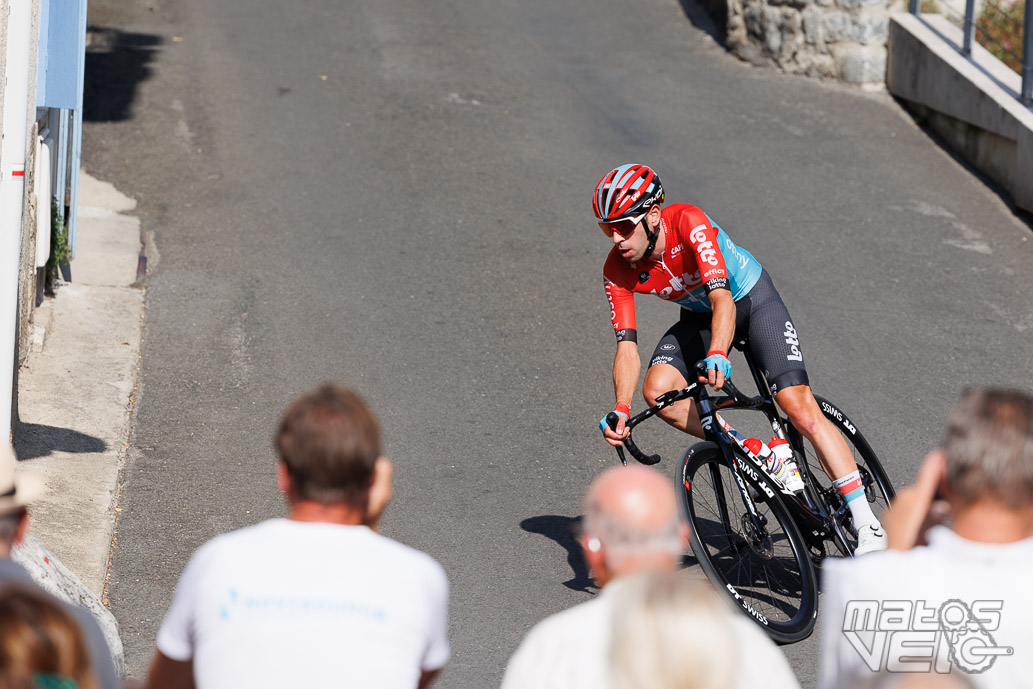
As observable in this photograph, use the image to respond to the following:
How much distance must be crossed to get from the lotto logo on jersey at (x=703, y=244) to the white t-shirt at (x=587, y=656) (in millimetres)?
3218

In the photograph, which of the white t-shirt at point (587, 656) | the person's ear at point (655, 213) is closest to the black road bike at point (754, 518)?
A: the person's ear at point (655, 213)

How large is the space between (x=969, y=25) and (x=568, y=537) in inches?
387

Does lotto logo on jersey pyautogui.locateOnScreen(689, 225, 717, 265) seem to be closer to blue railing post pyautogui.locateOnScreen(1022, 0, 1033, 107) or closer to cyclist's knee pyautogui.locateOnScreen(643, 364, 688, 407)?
cyclist's knee pyautogui.locateOnScreen(643, 364, 688, 407)

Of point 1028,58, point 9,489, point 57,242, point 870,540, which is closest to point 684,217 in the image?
point 870,540

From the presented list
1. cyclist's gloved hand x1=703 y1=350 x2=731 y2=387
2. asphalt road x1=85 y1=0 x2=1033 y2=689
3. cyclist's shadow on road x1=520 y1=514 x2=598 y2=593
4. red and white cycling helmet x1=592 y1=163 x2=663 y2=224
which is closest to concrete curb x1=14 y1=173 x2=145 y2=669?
asphalt road x1=85 y1=0 x2=1033 y2=689

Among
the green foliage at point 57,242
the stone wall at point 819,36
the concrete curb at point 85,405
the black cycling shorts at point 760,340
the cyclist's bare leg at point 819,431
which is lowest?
the concrete curb at point 85,405

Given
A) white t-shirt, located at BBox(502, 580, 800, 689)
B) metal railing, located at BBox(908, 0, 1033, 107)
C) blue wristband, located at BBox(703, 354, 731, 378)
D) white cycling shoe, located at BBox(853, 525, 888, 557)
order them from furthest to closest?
metal railing, located at BBox(908, 0, 1033, 107)
white cycling shoe, located at BBox(853, 525, 888, 557)
blue wristband, located at BBox(703, 354, 731, 378)
white t-shirt, located at BBox(502, 580, 800, 689)

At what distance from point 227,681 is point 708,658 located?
43.6 inches

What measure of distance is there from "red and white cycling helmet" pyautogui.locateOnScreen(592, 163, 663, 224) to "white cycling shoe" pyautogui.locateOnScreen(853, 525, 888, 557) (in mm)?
1820

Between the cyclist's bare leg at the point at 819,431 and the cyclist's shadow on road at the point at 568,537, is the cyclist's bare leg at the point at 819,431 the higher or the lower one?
the higher one

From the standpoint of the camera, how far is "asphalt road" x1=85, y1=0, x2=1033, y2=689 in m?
6.57

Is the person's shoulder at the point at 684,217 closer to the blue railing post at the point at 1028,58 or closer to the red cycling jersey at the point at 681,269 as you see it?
the red cycling jersey at the point at 681,269

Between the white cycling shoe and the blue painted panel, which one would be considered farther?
the blue painted panel

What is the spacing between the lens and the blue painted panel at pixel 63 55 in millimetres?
8945
